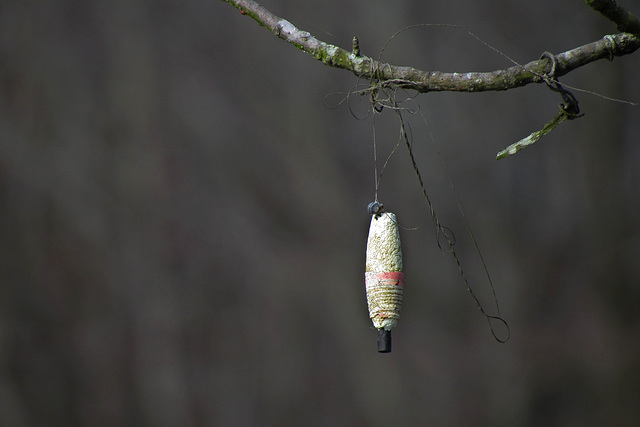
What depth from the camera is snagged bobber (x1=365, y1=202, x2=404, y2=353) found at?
Answer: 1327mm

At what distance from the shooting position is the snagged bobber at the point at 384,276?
4.35 ft

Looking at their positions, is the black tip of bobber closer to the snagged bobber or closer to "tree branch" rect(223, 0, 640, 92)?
the snagged bobber

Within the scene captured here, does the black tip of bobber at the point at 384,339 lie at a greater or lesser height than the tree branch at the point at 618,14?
lesser

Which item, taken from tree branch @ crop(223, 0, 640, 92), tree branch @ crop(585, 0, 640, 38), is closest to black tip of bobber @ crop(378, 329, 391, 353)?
tree branch @ crop(223, 0, 640, 92)

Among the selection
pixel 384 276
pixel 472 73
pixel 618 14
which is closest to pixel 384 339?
pixel 384 276

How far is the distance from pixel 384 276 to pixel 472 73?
39cm

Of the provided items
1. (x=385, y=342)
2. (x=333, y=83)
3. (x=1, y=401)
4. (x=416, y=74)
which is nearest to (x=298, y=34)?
(x=416, y=74)

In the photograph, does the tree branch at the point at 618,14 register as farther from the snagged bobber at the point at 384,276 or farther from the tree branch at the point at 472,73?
the snagged bobber at the point at 384,276

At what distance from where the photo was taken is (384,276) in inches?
52.2

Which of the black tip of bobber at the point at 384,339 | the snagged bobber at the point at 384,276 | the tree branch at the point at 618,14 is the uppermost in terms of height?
the tree branch at the point at 618,14

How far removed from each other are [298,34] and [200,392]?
1.44m

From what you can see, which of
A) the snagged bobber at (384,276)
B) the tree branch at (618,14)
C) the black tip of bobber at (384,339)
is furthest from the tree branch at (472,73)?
the black tip of bobber at (384,339)

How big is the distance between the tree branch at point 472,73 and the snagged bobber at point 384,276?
26cm

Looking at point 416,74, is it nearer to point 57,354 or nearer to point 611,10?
point 611,10
